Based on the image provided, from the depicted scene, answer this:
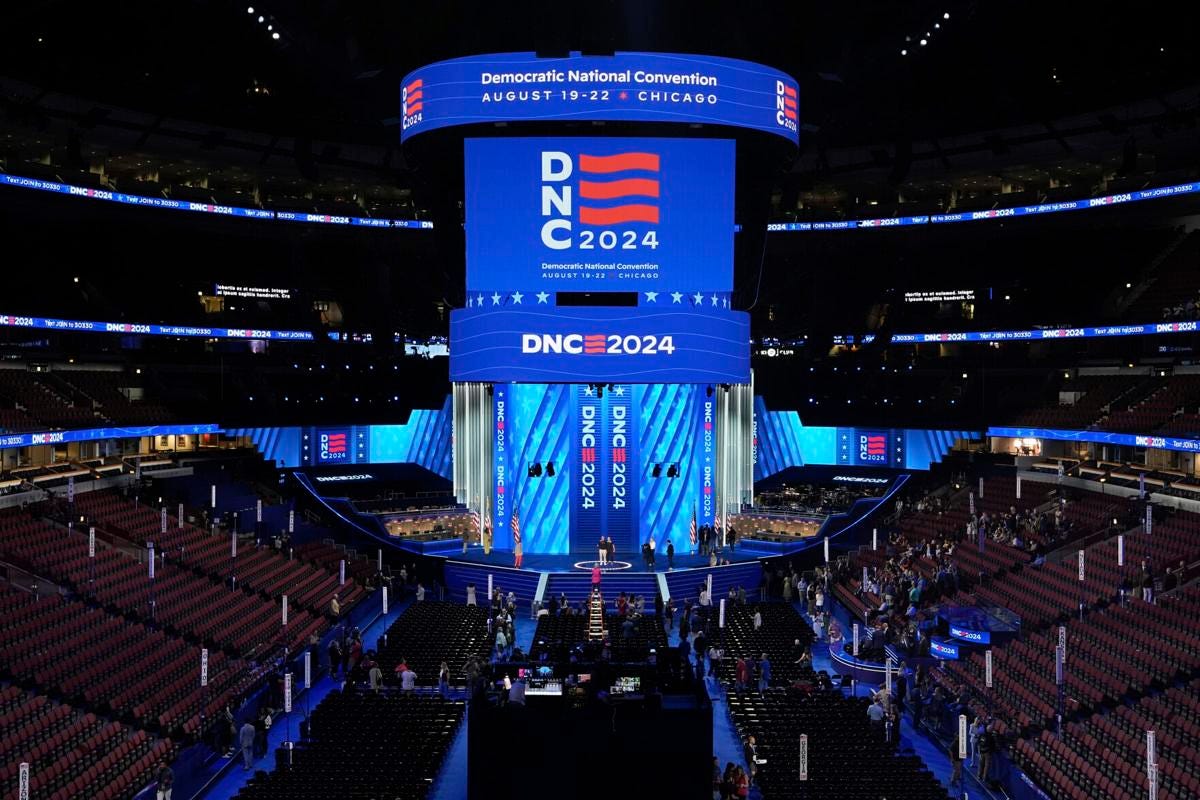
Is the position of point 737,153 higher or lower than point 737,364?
higher

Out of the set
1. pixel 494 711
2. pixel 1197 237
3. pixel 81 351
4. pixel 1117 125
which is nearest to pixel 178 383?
pixel 81 351

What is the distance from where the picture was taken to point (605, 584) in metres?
35.5

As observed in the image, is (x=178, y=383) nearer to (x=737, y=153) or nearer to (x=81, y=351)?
(x=81, y=351)

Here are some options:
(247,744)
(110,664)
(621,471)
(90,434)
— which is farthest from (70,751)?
(621,471)

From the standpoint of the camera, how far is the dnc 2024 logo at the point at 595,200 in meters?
30.0

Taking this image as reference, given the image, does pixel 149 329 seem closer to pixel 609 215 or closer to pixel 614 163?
pixel 609 215

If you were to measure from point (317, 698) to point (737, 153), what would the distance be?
19923mm

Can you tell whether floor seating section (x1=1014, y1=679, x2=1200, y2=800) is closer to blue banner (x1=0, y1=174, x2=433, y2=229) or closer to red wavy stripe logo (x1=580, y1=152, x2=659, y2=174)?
red wavy stripe logo (x1=580, y1=152, x2=659, y2=174)

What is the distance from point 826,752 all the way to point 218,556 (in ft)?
64.0

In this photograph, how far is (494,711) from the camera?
17.0m

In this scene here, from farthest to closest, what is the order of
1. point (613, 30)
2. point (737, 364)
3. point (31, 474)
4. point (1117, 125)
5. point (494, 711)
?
1. point (1117, 125)
2. point (31, 474)
3. point (737, 364)
4. point (613, 30)
5. point (494, 711)

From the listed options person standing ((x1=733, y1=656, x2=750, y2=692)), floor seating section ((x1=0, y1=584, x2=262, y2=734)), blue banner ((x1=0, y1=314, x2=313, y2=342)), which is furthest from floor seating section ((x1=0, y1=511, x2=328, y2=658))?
person standing ((x1=733, y1=656, x2=750, y2=692))

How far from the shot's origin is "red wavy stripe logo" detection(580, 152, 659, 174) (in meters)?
30.0

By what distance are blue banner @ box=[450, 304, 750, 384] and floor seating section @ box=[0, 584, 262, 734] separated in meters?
10.3
